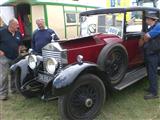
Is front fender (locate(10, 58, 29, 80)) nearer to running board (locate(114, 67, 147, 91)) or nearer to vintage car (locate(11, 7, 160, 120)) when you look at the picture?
vintage car (locate(11, 7, 160, 120))

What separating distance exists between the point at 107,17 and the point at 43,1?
515 cm

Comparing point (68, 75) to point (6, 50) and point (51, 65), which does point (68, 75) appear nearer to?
point (51, 65)

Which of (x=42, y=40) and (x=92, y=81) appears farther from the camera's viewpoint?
(x=42, y=40)

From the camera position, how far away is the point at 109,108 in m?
4.85

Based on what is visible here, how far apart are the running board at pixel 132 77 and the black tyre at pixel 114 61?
11cm

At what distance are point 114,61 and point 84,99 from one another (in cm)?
109

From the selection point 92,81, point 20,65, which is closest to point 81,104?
point 92,81

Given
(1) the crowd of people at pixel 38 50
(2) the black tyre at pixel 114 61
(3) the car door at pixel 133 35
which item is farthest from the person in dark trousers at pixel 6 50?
(3) the car door at pixel 133 35

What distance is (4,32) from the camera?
214 inches

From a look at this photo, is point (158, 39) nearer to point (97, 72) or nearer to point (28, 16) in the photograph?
point (97, 72)

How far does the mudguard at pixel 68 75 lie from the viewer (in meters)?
3.97

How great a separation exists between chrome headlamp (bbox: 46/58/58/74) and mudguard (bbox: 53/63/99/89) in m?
0.36

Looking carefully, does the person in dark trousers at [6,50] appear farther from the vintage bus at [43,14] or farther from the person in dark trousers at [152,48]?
the vintage bus at [43,14]

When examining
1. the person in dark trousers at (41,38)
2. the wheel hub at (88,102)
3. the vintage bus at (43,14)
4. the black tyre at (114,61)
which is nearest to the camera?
the wheel hub at (88,102)
